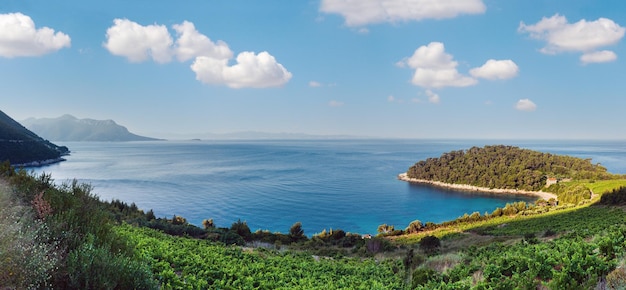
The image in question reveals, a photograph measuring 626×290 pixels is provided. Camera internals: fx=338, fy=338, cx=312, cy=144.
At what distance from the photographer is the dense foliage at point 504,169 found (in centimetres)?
9806

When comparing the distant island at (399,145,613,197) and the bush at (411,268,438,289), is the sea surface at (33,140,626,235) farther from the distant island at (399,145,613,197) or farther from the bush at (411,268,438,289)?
the bush at (411,268,438,289)

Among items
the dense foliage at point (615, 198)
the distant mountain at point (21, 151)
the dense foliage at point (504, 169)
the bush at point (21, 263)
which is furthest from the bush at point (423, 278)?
the distant mountain at point (21, 151)

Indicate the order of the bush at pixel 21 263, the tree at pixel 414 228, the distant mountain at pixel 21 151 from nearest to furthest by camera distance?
the bush at pixel 21 263
the tree at pixel 414 228
the distant mountain at pixel 21 151

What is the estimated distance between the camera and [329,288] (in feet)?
29.0

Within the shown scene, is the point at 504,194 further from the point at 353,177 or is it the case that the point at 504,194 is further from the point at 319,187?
the point at 319,187

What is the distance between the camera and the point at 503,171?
10556 cm

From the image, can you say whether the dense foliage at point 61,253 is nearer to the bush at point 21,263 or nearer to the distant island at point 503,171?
the bush at point 21,263

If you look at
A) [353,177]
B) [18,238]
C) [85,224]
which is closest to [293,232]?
[85,224]

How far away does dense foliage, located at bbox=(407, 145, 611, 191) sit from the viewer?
322 feet

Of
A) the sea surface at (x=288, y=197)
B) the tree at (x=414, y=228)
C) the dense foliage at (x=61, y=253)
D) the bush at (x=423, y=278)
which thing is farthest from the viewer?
the sea surface at (x=288, y=197)

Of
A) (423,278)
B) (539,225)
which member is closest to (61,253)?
(423,278)

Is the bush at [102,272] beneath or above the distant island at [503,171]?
above

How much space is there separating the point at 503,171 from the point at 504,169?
2.75 feet

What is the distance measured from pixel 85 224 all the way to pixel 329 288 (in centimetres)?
601
